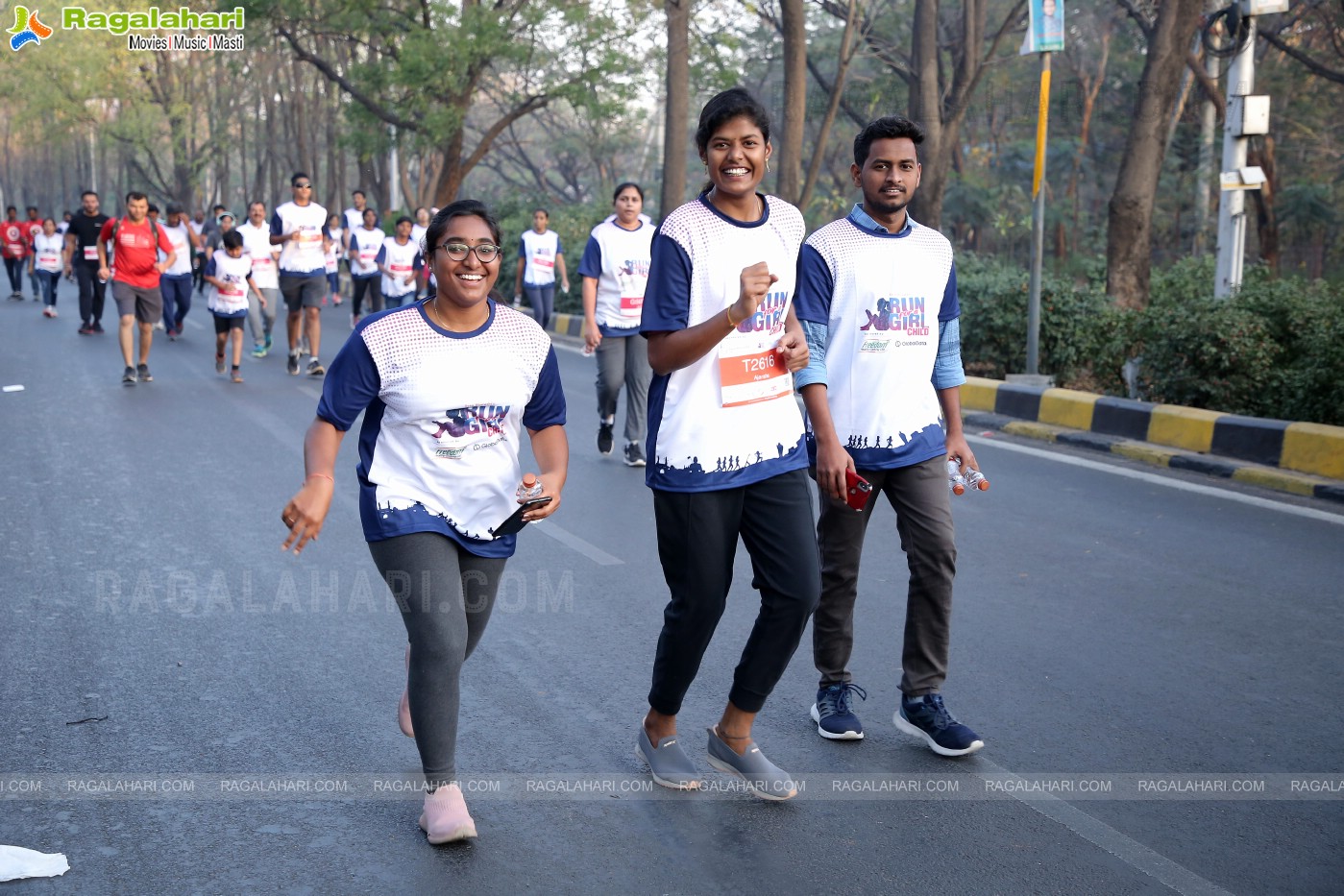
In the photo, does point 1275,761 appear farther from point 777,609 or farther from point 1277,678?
point 777,609

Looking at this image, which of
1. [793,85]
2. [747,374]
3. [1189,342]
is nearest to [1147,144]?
[1189,342]

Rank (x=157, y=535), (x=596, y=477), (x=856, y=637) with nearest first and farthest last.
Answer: (x=856, y=637), (x=157, y=535), (x=596, y=477)

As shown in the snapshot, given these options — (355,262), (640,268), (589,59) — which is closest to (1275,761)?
(640,268)

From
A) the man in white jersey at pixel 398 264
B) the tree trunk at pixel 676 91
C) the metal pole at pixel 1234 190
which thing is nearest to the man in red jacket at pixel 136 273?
the man in white jersey at pixel 398 264

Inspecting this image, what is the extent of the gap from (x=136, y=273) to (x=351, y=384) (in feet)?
36.9

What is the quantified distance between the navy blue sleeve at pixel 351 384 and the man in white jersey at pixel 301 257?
11.4 metres

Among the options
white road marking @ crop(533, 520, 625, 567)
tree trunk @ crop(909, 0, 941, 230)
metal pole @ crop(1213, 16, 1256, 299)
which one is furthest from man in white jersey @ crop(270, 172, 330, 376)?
metal pole @ crop(1213, 16, 1256, 299)

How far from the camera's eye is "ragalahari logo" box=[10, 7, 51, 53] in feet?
133

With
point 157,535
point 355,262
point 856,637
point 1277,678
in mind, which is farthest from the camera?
point 355,262

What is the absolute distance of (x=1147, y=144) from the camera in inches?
562

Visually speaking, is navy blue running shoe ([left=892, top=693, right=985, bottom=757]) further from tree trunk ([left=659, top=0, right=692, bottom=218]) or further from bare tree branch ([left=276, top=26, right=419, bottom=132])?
bare tree branch ([left=276, top=26, right=419, bottom=132])

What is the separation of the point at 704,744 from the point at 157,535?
393 centimetres

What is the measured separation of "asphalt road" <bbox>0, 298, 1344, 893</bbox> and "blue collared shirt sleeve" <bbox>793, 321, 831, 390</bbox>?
1.15 m

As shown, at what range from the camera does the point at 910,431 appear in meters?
4.30
